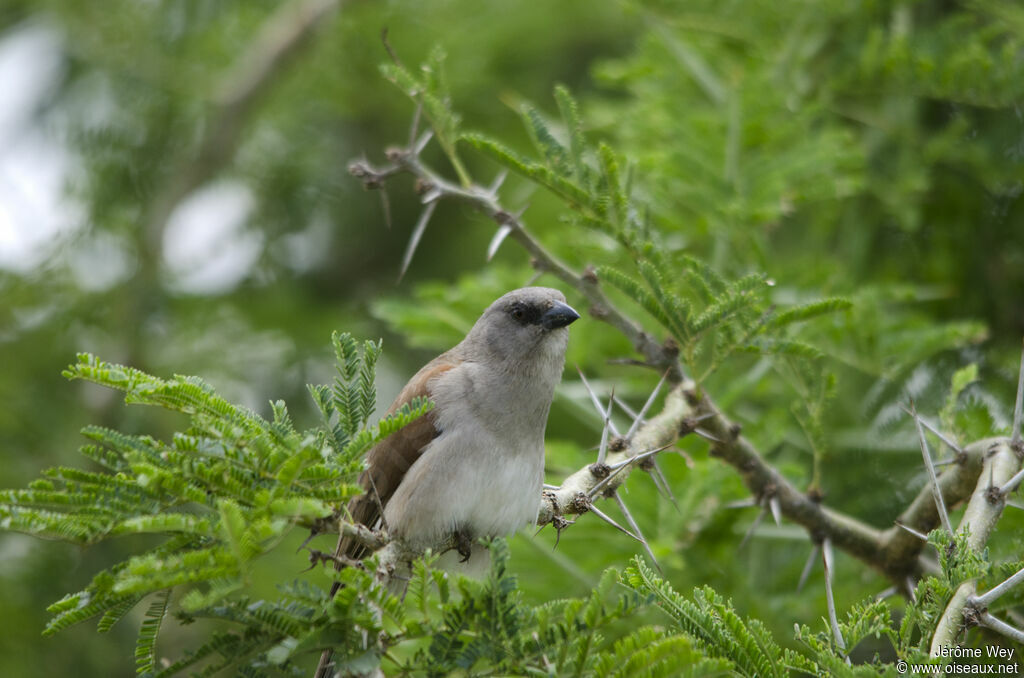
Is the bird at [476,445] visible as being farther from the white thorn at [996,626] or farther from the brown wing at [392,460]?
the white thorn at [996,626]

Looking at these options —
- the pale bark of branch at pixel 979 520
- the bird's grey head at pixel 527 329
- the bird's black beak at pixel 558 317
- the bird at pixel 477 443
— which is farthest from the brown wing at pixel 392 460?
the pale bark of branch at pixel 979 520

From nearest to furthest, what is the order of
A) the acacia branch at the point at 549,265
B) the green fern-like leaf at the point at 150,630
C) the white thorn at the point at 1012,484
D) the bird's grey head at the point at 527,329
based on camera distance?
the green fern-like leaf at the point at 150,630 → the white thorn at the point at 1012,484 → the acacia branch at the point at 549,265 → the bird's grey head at the point at 527,329

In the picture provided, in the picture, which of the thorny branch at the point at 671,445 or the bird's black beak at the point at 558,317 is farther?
the bird's black beak at the point at 558,317

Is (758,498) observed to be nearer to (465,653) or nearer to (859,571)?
(859,571)

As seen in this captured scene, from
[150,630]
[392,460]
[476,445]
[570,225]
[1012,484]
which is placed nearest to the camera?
[150,630]

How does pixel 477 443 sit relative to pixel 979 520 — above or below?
below

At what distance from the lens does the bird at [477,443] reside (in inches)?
143

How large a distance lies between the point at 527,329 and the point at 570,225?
961mm

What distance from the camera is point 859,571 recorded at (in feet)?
16.0

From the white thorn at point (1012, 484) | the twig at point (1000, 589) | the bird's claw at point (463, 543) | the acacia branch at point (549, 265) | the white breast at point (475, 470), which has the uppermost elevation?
the acacia branch at point (549, 265)

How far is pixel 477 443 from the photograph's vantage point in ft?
12.5

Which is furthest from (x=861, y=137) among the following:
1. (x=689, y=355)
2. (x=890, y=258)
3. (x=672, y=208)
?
(x=689, y=355)

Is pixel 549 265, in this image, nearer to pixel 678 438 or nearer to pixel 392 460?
pixel 678 438

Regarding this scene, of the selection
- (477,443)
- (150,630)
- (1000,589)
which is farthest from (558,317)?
(150,630)
